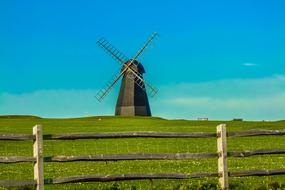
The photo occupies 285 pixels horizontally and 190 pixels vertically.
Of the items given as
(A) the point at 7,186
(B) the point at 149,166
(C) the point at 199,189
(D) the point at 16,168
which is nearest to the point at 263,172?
(C) the point at 199,189

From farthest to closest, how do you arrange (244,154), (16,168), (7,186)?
(16,168)
(244,154)
(7,186)

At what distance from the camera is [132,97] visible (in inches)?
4183

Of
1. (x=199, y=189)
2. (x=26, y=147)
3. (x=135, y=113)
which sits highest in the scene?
(x=135, y=113)

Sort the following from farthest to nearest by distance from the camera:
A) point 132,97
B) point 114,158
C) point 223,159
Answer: point 132,97 → point 223,159 → point 114,158

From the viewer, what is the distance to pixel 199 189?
17625 mm

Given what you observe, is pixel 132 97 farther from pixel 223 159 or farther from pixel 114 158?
pixel 114 158

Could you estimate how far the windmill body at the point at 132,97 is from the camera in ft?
345

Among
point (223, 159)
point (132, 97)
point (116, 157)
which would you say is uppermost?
point (132, 97)

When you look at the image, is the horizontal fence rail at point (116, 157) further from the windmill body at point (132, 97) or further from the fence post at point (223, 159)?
the windmill body at point (132, 97)

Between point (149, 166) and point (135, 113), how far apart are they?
80.1 metres

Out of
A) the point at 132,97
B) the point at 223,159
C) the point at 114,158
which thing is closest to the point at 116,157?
the point at 114,158

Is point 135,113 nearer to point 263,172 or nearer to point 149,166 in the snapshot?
point 149,166

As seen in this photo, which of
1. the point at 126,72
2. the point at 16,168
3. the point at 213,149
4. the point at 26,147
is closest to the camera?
the point at 16,168

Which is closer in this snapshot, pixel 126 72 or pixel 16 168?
pixel 16 168
